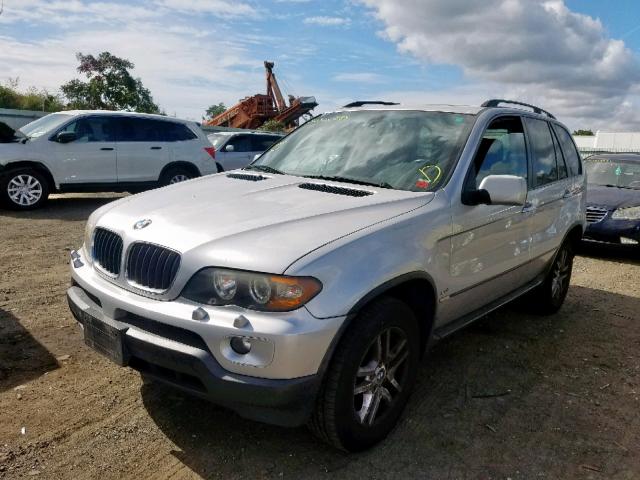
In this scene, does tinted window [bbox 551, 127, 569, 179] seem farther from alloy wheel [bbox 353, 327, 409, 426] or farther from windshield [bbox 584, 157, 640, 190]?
windshield [bbox 584, 157, 640, 190]

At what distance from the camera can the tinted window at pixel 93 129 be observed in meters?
9.98

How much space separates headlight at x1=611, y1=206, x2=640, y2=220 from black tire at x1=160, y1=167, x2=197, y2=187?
7637 mm

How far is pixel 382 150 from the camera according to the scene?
3.68 m

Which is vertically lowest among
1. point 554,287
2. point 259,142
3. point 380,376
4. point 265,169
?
point 554,287

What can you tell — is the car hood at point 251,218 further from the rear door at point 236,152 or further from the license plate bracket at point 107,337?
the rear door at point 236,152

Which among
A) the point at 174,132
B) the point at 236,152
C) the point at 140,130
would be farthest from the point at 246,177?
the point at 236,152

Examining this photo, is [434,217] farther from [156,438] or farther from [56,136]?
[56,136]

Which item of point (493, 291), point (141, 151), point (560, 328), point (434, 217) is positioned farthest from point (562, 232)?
point (141, 151)

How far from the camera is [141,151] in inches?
421

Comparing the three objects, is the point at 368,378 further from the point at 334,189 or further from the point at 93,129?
the point at 93,129

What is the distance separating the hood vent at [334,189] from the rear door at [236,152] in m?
10.0

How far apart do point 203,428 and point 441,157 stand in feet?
6.98

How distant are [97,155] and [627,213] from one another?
8.81 m

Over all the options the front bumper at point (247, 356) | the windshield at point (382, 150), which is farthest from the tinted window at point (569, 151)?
Answer: the front bumper at point (247, 356)
